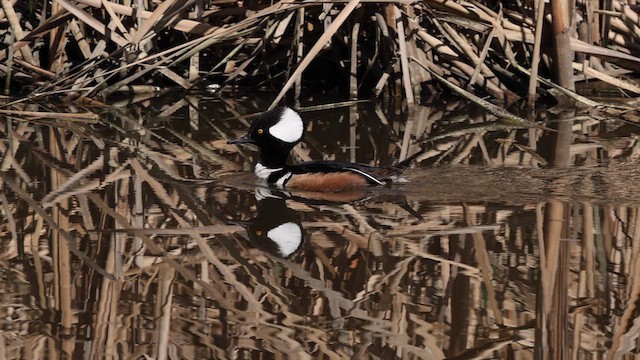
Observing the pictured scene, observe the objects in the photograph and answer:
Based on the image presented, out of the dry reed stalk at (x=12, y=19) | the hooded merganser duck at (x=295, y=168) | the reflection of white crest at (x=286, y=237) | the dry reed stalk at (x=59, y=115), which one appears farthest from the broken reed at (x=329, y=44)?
the reflection of white crest at (x=286, y=237)

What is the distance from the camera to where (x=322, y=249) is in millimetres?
5602

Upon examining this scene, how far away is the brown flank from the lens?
22.8 feet

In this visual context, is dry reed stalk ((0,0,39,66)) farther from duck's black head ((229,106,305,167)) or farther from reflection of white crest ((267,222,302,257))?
reflection of white crest ((267,222,302,257))

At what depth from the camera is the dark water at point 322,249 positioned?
4371 millimetres

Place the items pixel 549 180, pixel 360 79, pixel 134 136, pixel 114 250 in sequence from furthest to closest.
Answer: pixel 360 79, pixel 134 136, pixel 549 180, pixel 114 250

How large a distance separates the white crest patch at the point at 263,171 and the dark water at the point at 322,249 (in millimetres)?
73

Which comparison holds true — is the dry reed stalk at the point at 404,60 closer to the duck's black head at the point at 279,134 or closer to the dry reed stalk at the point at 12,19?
the duck's black head at the point at 279,134

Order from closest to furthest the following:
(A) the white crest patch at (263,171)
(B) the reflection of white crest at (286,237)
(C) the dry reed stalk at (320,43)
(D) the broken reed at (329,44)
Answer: (B) the reflection of white crest at (286,237), (A) the white crest patch at (263,171), (C) the dry reed stalk at (320,43), (D) the broken reed at (329,44)

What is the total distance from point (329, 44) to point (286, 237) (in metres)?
4.96

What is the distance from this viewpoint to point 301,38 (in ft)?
32.8

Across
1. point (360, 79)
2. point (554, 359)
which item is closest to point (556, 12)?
point (360, 79)

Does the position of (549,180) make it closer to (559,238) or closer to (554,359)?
(559,238)

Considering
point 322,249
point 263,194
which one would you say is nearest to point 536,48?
point 263,194

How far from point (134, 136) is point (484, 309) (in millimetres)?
4680
